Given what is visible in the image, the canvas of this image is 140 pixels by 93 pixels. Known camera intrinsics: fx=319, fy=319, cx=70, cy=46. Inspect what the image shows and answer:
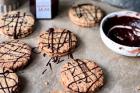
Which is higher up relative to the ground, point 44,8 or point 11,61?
point 44,8

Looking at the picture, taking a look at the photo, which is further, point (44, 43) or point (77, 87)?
point (44, 43)

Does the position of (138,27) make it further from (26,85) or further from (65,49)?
(26,85)

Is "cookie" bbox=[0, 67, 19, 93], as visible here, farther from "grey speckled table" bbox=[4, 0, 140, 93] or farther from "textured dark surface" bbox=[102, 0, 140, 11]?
"textured dark surface" bbox=[102, 0, 140, 11]

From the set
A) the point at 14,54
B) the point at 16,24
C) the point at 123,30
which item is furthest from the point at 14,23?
the point at 123,30

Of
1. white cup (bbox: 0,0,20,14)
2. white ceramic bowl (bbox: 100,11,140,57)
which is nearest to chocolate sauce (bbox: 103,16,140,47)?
white ceramic bowl (bbox: 100,11,140,57)

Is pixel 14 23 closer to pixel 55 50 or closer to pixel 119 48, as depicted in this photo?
pixel 55 50

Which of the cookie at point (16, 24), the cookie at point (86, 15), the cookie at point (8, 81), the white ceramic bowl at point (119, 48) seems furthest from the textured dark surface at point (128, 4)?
the cookie at point (8, 81)

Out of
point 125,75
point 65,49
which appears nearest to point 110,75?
point 125,75
